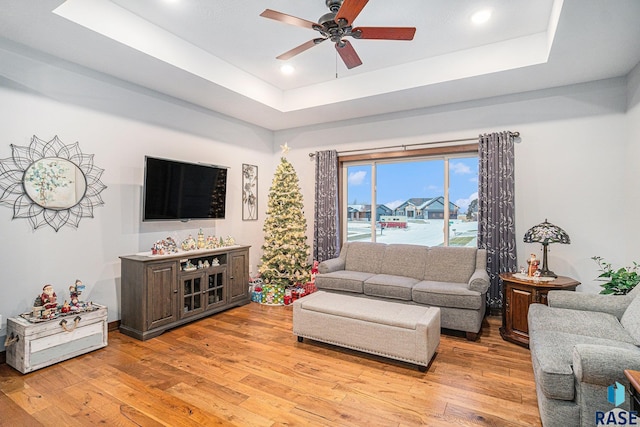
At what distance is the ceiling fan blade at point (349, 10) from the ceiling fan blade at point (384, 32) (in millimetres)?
151

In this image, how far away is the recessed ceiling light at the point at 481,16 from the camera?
3143mm

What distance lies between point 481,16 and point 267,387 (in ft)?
12.7

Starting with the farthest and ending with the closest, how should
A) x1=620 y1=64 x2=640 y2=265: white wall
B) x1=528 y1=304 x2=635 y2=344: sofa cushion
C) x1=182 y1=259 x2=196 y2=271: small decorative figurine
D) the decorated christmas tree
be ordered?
the decorated christmas tree, x1=182 y1=259 x2=196 y2=271: small decorative figurine, x1=620 y1=64 x2=640 y2=265: white wall, x1=528 y1=304 x2=635 y2=344: sofa cushion

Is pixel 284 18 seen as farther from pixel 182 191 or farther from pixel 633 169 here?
Answer: pixel 633 169

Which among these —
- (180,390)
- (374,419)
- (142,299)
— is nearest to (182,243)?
(142,299)

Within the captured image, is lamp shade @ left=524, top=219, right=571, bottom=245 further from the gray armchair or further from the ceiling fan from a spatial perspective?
the ceiling fan

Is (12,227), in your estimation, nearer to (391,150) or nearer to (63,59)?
(63,59)

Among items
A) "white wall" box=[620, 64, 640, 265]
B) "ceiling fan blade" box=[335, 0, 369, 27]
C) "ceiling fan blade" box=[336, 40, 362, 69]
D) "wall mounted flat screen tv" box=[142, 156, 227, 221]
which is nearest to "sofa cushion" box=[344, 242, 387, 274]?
"wall mounted flat screen tv" box=[142, 156, 227, 221]

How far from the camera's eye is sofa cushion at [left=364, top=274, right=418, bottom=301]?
3949mm

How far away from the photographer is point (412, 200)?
5281 millimetres

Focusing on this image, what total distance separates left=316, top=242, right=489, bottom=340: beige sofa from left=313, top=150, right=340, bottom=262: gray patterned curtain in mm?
516

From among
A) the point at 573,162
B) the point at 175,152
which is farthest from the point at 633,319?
the point at 175,152

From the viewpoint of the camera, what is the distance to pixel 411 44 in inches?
148

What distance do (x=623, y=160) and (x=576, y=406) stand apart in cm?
327
